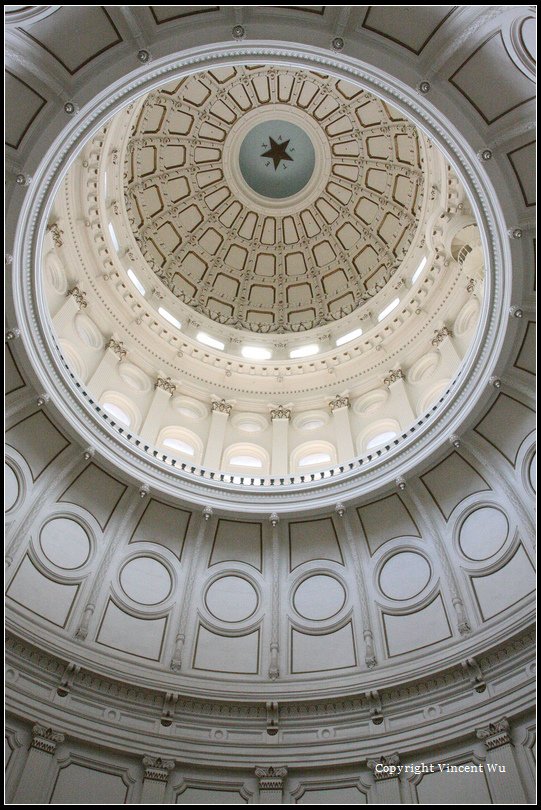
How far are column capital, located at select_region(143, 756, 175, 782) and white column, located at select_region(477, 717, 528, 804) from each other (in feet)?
25.2

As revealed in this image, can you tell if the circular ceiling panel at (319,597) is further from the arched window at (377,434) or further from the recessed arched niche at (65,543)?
the recessed arched niche at (65,543)

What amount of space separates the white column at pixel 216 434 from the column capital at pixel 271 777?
33.6 feet

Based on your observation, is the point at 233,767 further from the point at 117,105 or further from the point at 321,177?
the point at 321,177

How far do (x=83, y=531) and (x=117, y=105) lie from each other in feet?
39.8

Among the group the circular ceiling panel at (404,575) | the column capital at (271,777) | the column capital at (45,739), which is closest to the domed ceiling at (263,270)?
the circular ceiling panel at (404,575)

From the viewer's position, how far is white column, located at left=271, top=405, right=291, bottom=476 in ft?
80.0

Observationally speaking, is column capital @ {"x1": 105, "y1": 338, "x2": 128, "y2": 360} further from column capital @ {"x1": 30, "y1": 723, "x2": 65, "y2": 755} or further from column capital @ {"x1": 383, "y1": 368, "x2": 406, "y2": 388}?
column capital @ {"x1": 30, "y1": 723, "x2": 65, "y2": 755}

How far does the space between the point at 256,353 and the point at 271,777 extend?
17953 mm

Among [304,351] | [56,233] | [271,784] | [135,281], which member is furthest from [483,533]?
[56,233]

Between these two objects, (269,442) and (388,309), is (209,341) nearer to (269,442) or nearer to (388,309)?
(269,442)

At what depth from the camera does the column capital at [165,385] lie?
84.3ft

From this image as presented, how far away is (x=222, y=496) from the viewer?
21297 millimetres

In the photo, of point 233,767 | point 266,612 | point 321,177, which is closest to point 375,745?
point 233,767

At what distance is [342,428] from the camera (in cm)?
2503
